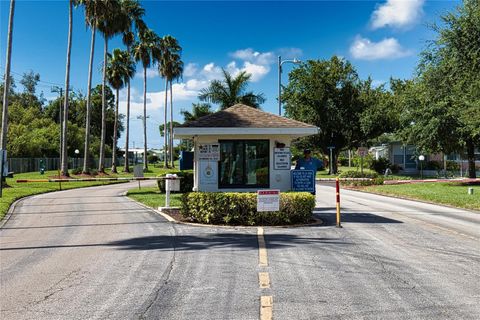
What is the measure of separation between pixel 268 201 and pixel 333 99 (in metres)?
35.8

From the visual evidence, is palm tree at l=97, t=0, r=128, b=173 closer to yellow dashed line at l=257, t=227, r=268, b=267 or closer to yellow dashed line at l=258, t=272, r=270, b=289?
yellow dashed line at l=257, t=227, r=268, b=267

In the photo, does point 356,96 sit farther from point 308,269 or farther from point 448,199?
point 308,269

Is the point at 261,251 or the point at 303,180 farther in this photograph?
the point at 303,180

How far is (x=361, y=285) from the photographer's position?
584 cm

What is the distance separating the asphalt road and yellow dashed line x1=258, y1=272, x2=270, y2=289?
13 millimetres

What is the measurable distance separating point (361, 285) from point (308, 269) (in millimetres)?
1048

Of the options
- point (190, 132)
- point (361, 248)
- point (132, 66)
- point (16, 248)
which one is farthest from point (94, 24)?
point (361, 248)

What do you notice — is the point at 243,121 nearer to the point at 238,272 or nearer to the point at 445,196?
the point at 238,272

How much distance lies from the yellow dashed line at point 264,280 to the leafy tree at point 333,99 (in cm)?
3884

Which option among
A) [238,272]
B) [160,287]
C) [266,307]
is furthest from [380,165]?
[266,307]

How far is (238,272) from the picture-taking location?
6.57 metres

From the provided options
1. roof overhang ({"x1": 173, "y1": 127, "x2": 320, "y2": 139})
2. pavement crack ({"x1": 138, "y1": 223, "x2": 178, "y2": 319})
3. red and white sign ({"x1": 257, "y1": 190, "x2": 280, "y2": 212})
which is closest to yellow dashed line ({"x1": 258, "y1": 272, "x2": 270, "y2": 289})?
pavement crack ({"x1": 138, "y1": 223, "x2": 178, "y2": 319})

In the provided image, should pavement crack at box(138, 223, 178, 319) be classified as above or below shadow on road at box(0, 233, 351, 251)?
below

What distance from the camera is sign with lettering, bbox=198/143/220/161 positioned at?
41.4 ft
